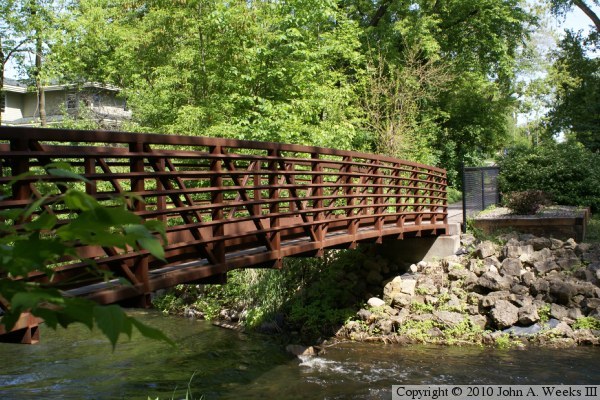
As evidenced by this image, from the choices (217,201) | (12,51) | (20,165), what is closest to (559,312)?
(217,201)

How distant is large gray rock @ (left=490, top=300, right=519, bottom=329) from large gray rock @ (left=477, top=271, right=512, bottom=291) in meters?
0.97

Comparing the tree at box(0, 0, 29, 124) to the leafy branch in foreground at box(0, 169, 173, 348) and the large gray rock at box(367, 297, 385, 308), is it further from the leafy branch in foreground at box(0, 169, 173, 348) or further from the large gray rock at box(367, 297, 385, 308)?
the leafy branch in foreground at box(0, 169, 173, 348)

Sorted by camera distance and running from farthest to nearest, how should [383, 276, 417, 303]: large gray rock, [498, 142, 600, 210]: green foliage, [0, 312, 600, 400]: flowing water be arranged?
[498, 142, 600, 210]: green foliage, [383, 276, 417, 303]: large gray rock, [0, 312, 600, 400]: flowing water

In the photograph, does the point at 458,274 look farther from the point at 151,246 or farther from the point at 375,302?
the point at 151,246

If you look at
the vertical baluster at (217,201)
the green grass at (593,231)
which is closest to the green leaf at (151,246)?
the vertical baluster at (217,201)

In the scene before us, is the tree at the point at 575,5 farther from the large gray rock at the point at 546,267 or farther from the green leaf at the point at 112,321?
the green leaf at the point at 112,321

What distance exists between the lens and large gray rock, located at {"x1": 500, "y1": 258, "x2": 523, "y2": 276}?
13.4 m

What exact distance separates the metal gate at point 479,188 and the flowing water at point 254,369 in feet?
25.2

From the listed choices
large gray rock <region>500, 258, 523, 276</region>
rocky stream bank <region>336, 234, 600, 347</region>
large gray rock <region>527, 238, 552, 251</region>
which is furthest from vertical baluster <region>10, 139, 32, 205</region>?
large gray rock <region>527, 238, 552, 251</region>

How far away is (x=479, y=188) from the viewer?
19.4m

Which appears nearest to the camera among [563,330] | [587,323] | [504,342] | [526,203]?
[504,342]

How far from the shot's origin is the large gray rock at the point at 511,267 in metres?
13.4

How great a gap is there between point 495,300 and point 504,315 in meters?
0.61

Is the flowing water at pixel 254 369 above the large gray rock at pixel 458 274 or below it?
below
